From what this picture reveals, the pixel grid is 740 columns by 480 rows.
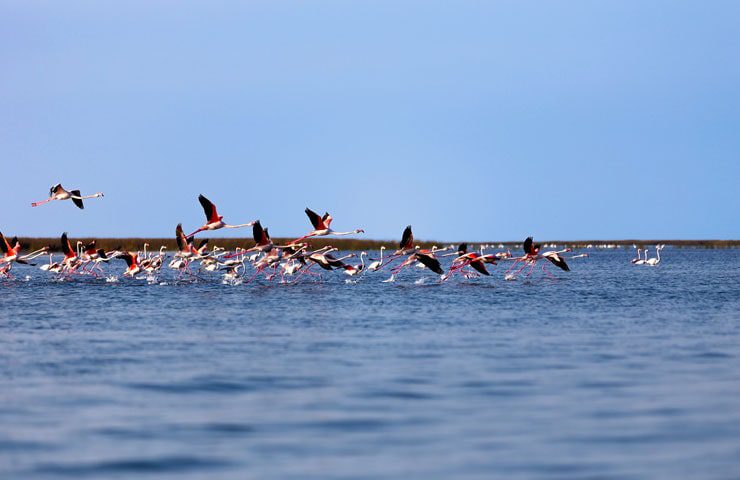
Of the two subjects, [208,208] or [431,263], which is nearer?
[431,263]

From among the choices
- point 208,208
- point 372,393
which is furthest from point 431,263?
point 372,393

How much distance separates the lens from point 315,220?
2544 cm

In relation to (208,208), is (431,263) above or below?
below

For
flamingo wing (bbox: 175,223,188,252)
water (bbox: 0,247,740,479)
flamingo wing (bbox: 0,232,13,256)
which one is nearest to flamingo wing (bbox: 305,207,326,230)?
flamingo wing (bbox: 175,223,188,252)

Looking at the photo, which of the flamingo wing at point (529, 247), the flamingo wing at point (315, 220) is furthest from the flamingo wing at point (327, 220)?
the flamingo wing at point (529, 247)

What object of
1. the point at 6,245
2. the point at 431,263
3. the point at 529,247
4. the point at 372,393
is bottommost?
the point at 372,393

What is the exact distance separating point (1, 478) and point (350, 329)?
8.92 metres

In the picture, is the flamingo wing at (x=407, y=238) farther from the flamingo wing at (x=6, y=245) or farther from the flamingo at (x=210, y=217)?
the flamingo wing at (x=6, y=245)

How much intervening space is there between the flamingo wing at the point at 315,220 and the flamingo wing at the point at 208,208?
2.15 metres

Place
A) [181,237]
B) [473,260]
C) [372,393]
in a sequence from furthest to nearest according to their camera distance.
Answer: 1. [181,237]
2. [473,260]
3. [372,393]

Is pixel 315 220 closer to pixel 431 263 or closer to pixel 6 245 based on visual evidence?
pixel 431 263

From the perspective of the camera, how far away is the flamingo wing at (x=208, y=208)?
81.6 ft

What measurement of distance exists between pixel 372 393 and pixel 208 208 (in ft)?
53.2

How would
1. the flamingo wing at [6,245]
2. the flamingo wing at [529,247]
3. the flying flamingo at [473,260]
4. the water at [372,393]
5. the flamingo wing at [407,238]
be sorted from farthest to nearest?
the flamingo wing at [6,245] → the flamingo wing at [529,247] → the flying flamingo at [473,260] → the flamingo wing at [407,238] → the water at [372,393]
